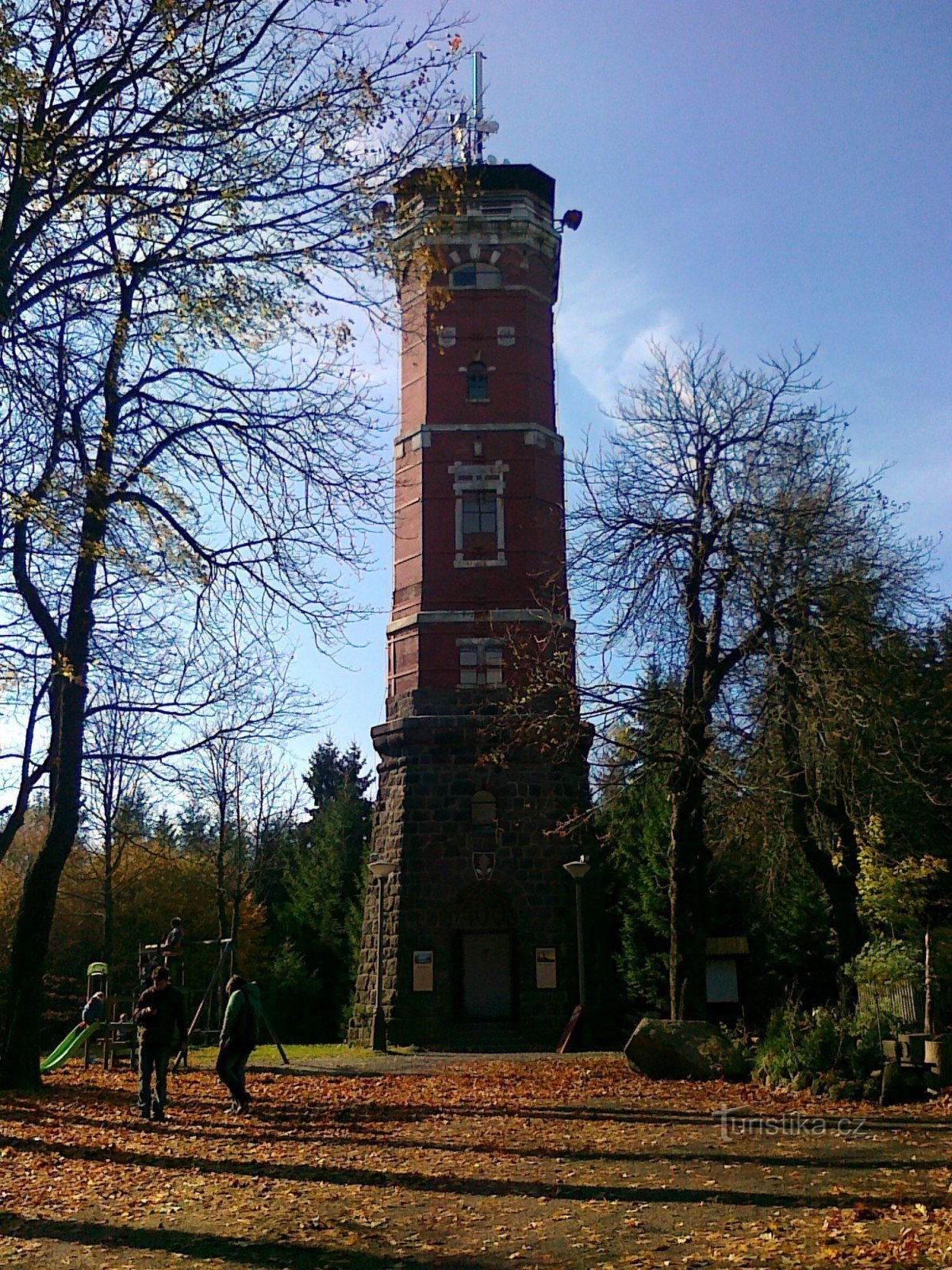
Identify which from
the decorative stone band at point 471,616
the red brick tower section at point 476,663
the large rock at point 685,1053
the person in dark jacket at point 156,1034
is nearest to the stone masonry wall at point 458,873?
the red brick tower section at point 476,663

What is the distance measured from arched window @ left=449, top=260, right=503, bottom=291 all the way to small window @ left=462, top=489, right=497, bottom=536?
5.94 meters

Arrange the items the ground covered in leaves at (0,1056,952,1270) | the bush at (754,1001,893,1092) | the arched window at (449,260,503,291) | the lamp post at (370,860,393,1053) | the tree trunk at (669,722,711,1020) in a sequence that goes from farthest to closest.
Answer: the arched window at (449,260,503,291), the lamp post at (370,860,393,1053), the tree trunk at (669,722,711,1020), the bush at (754,1001,893,1092), the ground covered in leaves at (0,1056,952,1270)

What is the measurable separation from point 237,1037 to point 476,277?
23361 mm

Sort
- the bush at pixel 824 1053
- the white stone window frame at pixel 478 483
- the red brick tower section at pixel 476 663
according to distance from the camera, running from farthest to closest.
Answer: the white stone window frame at pixel 478 483 < the red brick tower section at pixel 476 663 < the bush at pixel 824 1053

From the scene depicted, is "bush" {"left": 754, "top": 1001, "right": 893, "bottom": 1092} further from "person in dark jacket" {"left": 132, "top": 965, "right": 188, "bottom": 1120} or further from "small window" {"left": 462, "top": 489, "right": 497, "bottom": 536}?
"small window" {"left": 462, "top": 489, "right": 497, "bottom": 536}

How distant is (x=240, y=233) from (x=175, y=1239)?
25.3 ft

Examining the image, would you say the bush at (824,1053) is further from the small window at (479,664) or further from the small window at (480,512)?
the small window at (480,512)

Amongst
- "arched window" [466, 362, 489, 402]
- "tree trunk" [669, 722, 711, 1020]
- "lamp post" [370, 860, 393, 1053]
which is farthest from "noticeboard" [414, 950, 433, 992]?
"arched window" [466, 362, 489, 402]

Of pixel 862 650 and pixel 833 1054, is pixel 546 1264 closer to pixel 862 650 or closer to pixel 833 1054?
pixel 833 1054

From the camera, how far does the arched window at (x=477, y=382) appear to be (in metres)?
30.2

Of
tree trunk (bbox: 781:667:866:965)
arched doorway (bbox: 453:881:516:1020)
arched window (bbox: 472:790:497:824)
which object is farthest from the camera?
arched window (bbox: 472:790:497:824)

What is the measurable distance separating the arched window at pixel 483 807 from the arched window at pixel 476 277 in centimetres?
1358

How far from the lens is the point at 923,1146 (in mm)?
9484

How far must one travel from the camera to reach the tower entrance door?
27.1m
